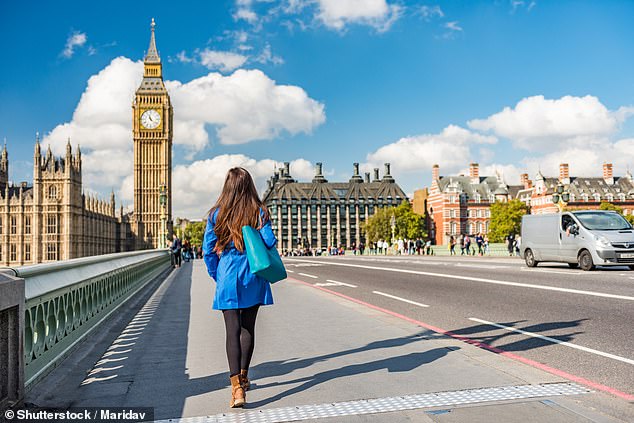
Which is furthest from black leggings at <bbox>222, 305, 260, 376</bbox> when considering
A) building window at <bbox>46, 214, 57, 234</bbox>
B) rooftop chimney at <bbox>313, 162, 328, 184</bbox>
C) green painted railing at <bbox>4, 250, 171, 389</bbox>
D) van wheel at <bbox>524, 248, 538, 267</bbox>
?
rooftop chimney at <bbox>313, 162, 328, 184</bbox>

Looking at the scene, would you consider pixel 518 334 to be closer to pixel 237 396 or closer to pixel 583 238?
pixel 237 396

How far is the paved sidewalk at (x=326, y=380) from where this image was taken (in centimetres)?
479

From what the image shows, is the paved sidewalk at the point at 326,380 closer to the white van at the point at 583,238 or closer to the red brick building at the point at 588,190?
the white van at the point at 583,238

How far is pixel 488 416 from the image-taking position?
4.56 meters

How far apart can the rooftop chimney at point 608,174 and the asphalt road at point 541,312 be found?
114 metres

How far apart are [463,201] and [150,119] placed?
6898cm

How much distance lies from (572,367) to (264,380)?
10.2 ft

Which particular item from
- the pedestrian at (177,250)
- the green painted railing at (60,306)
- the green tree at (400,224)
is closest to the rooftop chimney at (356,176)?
the green tree at (400,224)

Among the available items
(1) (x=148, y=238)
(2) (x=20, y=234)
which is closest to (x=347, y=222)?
(1) (x=148, y=238)

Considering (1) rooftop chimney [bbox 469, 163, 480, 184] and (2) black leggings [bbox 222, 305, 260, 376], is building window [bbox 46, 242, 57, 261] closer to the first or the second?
(1) rooftop chimney [bbox 469, 163, 480, 184]

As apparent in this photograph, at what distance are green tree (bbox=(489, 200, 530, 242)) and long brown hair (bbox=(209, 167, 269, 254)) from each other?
109 meters

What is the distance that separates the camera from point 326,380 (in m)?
5.93

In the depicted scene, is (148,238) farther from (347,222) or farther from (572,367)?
(572,367)

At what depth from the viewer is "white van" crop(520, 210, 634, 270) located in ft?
67.0
